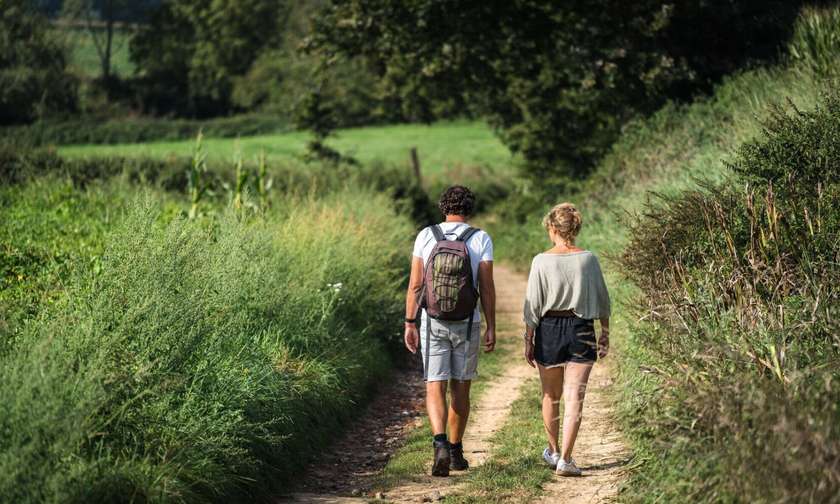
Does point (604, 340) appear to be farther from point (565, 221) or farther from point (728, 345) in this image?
point (728, 345)

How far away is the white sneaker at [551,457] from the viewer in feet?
24.6

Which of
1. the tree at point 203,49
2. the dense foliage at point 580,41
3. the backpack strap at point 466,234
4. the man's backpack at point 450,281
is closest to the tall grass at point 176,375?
the man's backpack at point 450,281

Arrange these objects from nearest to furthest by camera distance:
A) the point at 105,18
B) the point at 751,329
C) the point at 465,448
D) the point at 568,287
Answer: the point at 751,329, the point at 568,287, the point at 465,448, the point at 105,18

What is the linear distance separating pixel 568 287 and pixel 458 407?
46.1 inches

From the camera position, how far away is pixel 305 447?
8.12 m

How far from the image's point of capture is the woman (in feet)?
23.5

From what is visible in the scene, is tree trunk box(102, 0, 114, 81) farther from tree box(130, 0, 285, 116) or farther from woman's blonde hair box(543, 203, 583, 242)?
woman's blonde hair box(543, 203, 583, 242)

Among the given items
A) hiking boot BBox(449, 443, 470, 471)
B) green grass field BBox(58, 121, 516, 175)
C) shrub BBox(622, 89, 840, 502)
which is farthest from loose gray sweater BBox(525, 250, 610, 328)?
green grass field BBox(58, 121, 516, 175)

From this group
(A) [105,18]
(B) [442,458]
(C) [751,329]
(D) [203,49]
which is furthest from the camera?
(A) [105,18]

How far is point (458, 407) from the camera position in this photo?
7.46 m

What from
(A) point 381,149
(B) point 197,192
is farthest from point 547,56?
(A) point 381,149

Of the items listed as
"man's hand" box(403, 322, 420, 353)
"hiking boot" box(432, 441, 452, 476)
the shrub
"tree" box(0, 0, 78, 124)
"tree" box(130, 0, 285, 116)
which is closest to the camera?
the shrub

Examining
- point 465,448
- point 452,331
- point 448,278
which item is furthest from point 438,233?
point 465,448

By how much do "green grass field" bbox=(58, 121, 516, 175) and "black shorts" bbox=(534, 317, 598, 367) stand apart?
2838 centimetres
